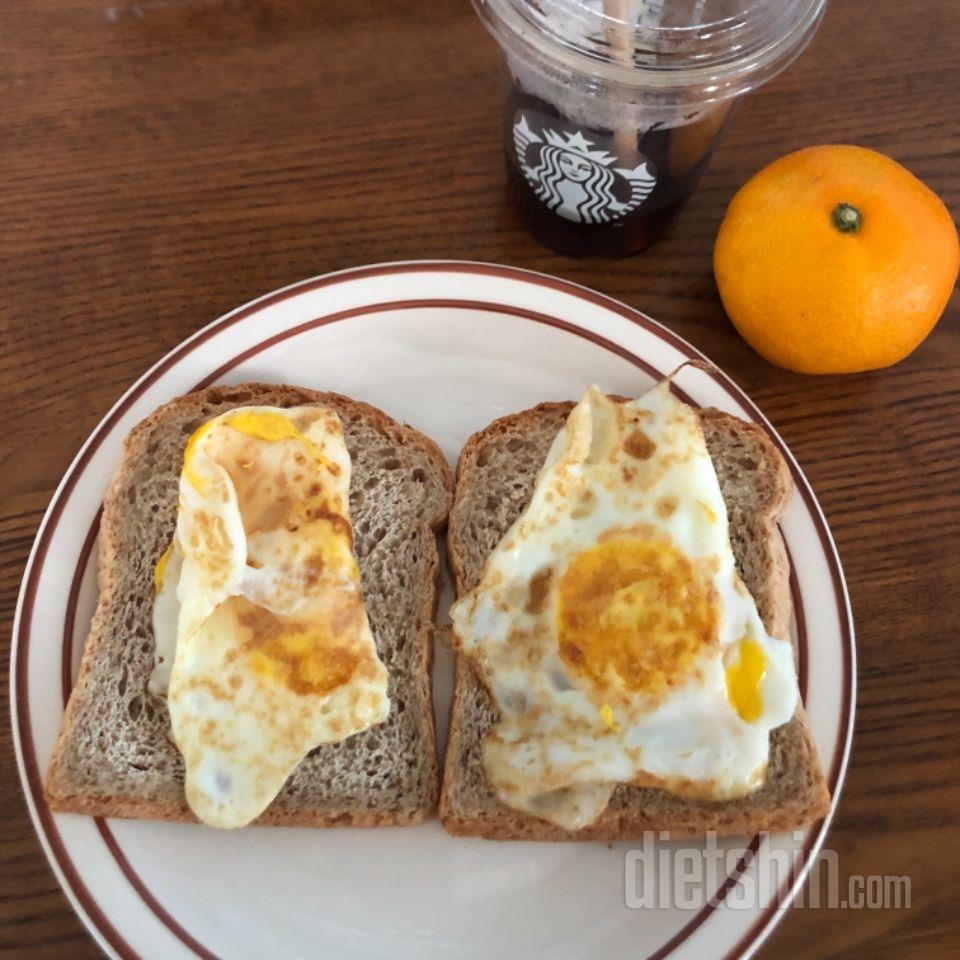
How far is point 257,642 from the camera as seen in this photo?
5.55 feet

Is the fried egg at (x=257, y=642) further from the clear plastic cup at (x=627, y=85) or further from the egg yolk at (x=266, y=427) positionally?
the clear plastic cup at (x=627, y=85)

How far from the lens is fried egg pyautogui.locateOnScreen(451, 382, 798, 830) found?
1.64 meters

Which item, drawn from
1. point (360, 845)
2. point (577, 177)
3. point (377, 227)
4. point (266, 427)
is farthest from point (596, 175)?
point (360, 845)

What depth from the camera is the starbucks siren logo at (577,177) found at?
1911 millimetres

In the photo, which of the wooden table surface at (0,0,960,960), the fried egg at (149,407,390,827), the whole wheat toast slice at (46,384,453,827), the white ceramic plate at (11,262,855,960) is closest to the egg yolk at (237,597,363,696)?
the fried egg at (149,407,390,827)

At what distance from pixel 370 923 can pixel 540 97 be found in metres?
1.73

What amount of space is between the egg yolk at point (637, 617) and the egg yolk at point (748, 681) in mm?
85

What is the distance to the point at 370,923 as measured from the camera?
5.67 ft

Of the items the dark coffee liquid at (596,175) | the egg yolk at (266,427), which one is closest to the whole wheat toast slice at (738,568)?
the egg yolk at (266,427)

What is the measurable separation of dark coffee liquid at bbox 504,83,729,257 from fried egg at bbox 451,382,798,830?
0.54 m

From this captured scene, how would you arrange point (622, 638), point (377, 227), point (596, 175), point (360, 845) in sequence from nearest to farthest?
point (622, 638), point (360, 845), point (596, 175), point (377, 227)

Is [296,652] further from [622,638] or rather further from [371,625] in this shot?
[622,638]

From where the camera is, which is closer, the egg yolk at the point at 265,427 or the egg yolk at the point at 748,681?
the egg yolk at the point at 748,681

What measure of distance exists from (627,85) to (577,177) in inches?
11.6
